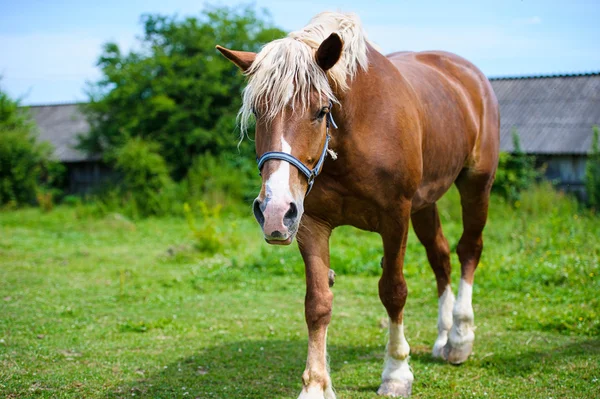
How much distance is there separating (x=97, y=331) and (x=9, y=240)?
7.91m

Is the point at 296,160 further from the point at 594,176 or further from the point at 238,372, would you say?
the point at 594,176

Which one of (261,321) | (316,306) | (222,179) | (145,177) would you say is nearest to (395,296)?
(316,306)

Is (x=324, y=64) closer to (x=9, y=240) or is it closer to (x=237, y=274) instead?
(x=237, y=274)

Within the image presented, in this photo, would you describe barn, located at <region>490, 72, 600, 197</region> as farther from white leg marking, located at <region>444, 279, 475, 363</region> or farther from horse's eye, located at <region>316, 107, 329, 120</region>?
horse's eye, located at <region>316, 107, 329, 120</region>

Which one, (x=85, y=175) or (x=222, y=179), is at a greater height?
(x=222, y=179)

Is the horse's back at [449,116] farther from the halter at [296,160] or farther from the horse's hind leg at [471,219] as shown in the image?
the halter at [296,160]

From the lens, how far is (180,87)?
1939 cm

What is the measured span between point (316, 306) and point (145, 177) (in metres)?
16.1

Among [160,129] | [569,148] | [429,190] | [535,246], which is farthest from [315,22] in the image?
[160,129]

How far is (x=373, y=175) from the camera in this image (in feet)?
11.9

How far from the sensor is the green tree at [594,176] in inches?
597

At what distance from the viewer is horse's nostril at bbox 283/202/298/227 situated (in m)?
2.88

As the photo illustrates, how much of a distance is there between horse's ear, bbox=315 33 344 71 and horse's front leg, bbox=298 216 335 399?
1.00m

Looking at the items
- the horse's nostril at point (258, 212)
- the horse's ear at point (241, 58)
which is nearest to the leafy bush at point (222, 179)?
the horse's ear at point (241, 58)
